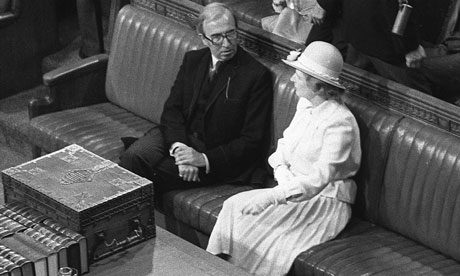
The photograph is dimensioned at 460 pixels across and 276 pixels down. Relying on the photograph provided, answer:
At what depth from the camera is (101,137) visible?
6367mm

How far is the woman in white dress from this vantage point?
527cm

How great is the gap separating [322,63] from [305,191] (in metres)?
0.62

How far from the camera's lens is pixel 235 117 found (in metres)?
5.86

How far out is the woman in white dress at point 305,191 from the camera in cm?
527

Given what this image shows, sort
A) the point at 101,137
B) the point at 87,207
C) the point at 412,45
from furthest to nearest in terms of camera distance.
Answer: the point at 101,137 → the point at 412,45 → the point at 87,207

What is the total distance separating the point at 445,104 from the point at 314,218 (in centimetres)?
84

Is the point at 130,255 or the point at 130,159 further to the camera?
the point at 130,159

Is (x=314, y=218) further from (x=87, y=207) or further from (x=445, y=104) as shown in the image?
(x=87, y=207)

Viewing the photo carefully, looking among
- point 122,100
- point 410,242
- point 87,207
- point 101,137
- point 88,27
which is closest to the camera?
point 87,207

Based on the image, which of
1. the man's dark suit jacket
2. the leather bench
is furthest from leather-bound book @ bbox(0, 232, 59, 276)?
the man's dark suit jacket

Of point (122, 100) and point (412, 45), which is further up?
point (412, 45)

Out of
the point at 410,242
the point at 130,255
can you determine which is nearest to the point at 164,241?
the point at 130,255

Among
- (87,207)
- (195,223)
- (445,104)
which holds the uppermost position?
(445,104)

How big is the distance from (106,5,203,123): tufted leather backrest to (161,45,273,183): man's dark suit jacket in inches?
18.8
